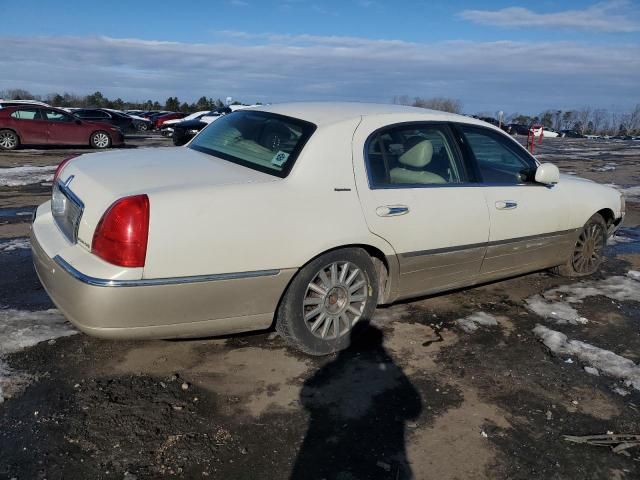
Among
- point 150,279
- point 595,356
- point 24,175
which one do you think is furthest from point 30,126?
point 595,356

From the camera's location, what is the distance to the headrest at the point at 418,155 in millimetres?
3982

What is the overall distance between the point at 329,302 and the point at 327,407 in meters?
0.75

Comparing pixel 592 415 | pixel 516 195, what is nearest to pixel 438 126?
pixel 516 195

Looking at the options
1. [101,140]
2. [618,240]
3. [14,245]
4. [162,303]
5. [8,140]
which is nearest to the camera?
[162,303]

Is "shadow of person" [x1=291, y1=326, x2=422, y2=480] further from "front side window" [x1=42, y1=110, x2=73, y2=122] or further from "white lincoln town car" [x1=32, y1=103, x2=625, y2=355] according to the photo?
"front side window" [x1=42, y1=110, x2=73, y2=122]

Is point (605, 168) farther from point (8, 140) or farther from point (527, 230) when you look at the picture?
point (8, 140)

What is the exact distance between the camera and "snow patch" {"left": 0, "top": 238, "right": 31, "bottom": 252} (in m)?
5.69

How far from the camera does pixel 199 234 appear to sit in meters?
2.98

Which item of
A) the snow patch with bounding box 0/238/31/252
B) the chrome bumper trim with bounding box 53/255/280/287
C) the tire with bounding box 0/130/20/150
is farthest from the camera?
the tire with bounding box 0/130/20/150

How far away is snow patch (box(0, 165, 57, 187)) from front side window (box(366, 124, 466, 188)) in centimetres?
853

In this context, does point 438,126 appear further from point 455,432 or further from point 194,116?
point 194,116

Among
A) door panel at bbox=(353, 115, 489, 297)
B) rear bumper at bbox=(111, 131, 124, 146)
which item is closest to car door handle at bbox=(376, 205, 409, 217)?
door panel at bbox=(353, 115, 489, 297)

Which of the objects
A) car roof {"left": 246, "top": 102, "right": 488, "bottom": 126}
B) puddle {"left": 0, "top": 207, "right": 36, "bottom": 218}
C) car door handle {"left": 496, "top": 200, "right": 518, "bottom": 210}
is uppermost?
car roof {"left": 246, "top": 102, "right": 488, "bottom": 126}

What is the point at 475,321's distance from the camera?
4414 millimetres
